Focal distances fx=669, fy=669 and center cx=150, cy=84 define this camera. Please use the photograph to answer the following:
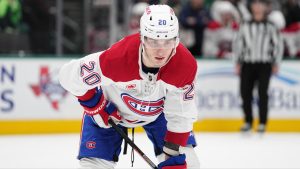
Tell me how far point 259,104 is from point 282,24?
1.33 m

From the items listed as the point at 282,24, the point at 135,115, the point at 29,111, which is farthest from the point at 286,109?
the point at 135,115

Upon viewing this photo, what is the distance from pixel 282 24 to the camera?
7.98m

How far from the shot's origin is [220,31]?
26.7 ft

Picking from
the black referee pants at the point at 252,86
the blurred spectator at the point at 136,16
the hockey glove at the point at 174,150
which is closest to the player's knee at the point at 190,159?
the hockey glove at the point at 174,150

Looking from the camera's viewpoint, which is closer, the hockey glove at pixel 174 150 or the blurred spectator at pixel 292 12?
the hockey glove at pixel 174 150

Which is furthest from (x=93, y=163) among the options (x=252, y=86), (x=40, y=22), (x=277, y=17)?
(x=277, y=17)

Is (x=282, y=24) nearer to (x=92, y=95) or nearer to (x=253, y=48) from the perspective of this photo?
→ (x=253, y=48)

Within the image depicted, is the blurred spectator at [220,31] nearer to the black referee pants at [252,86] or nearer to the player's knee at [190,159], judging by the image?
the black referee pants at [252,86]

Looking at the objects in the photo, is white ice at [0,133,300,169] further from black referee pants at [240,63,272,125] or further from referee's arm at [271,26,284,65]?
referee's arm at [271,26,284,65]

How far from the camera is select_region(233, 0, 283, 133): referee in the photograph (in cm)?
706

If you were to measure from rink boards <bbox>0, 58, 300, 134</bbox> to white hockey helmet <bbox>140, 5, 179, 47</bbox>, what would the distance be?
3931 mm

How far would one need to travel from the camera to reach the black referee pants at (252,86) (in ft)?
23.2

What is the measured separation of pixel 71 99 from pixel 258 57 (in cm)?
202

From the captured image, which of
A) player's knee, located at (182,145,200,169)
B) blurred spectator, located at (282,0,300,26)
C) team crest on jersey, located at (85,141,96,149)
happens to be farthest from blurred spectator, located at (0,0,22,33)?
player's knee, located at (182,145,200,169)
